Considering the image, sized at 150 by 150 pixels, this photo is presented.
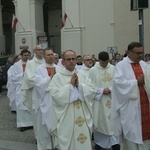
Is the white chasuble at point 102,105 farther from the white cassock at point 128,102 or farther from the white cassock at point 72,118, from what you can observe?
the white cassock at point 128,102

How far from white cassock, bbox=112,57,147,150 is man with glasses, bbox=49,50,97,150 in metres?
0.45

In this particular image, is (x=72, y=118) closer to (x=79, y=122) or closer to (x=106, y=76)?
(x=79, y=122)

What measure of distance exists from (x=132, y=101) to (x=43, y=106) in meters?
1.93

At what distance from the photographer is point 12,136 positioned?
823 centimetres

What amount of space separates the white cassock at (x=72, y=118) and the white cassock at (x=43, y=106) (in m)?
1.09

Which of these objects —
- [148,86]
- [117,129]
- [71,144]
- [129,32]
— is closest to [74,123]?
[71,144]

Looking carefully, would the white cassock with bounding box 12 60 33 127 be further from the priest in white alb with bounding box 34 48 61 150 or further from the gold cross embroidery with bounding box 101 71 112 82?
the gold cross embroidery with bounding box 101 71 112 82

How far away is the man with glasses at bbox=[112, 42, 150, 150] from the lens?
5.23m

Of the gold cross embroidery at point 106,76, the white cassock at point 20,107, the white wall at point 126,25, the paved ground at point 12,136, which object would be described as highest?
the white wall at point 126,25

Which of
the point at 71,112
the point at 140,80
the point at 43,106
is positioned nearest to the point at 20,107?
the point at 43,106

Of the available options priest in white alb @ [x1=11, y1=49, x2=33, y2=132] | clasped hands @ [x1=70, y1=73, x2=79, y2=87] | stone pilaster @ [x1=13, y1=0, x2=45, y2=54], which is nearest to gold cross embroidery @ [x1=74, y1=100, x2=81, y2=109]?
clasped hands @ [x1=70, y1=73, x2=79, y2=87]

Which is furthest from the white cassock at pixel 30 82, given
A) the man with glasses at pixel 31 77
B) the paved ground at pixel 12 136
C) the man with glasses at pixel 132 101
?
the man with glasses at pixel 132 101

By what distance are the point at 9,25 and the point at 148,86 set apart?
2772cm

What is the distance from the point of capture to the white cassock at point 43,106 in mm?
6480
